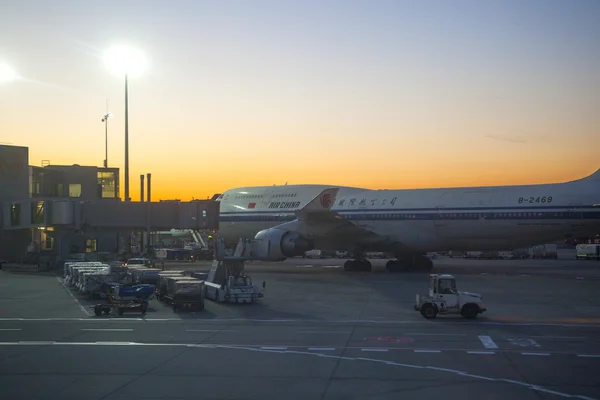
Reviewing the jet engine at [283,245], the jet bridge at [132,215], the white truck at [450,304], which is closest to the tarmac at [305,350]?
the white truck at [450,304]

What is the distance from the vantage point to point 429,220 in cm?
4481

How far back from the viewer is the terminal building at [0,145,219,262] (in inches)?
2023

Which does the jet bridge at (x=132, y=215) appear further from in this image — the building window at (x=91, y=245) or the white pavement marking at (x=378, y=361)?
the white pavement marking at (x=378, y=361)

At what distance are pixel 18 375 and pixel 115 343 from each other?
424cm

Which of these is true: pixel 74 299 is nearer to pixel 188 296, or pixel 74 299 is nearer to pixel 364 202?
pixel 188 296

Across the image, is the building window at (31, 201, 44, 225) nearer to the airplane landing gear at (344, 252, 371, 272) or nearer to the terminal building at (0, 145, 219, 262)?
the terminal building at (0, 145, 219, 262)

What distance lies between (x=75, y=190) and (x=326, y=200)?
26674mm

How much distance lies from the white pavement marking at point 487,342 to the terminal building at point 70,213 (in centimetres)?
3547

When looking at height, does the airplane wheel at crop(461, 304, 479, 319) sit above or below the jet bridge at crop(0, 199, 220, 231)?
below

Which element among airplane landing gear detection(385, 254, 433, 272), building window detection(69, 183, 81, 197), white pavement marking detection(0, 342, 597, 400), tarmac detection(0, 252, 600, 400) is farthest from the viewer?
building window detection(69, 183, 81, 197)

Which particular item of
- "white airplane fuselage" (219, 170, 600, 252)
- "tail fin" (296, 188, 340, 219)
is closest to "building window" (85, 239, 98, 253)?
"white airplane fuselage" (219, 170, 600, 252)

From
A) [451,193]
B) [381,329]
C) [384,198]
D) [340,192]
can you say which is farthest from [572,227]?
[381,329]

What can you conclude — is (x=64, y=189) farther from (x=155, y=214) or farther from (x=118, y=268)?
(x=118, y=268)

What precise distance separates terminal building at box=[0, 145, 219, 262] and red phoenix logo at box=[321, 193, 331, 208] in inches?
390
